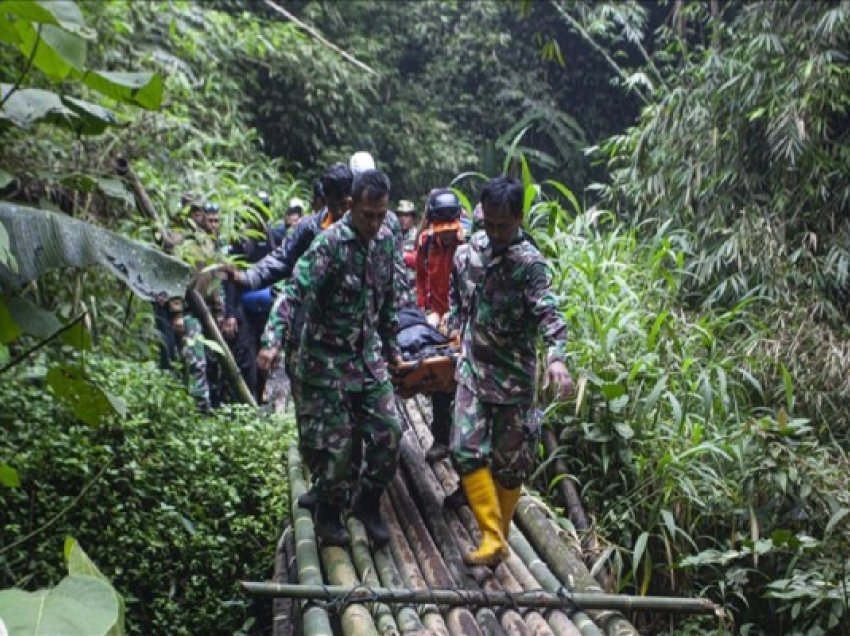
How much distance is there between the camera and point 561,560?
4.00m

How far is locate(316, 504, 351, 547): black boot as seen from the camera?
158 inches

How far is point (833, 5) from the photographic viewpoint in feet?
28.3

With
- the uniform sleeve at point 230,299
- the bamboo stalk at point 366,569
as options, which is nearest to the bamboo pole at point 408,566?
the bamboo stalk at point 366,569

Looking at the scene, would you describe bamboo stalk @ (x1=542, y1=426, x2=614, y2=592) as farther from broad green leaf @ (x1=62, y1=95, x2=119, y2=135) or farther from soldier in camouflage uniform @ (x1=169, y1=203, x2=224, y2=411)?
broad green leaf @ (x1=62, y1=95, x2=119, y2=135)

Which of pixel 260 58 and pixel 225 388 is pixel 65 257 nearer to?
pixel 225 388

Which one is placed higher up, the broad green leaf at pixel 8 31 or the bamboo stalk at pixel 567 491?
the broad green leaf at pixel 8 31

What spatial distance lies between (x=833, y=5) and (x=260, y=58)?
7.27 meters

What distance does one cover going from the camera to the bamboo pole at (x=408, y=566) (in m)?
3.47

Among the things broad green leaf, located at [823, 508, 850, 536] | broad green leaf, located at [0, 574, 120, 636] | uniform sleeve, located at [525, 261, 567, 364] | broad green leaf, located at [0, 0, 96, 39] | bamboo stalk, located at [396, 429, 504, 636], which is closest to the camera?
broad green leaf, located at [0, 574, 120, 636]

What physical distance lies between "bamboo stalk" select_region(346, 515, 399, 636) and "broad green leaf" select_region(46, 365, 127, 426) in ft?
3.59

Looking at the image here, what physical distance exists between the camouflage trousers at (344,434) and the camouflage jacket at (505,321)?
1.24 ft

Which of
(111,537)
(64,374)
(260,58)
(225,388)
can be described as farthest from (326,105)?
(64,374)

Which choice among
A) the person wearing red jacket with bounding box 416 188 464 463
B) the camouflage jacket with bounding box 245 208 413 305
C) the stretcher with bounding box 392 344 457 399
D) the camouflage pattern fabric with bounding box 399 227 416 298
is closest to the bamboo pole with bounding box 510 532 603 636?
the stretcher with bounding box 392 344 457 399

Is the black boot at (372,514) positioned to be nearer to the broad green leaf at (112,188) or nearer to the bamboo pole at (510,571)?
the bamboo pole at (510,571)
